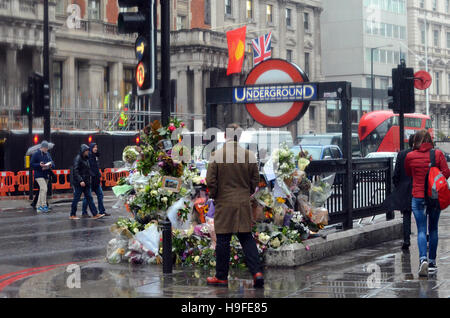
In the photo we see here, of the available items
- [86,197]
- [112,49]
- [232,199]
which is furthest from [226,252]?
[112,49]

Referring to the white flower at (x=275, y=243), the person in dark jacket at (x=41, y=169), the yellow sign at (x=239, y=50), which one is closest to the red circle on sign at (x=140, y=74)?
the white flower at (x=275, y=243)

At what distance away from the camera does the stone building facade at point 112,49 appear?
35094 millimetres

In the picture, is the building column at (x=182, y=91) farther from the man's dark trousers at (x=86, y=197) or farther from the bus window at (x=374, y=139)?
the man's dark trousers at (x=86, y=197)

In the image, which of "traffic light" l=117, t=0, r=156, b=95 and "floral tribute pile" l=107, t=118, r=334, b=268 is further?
"floral tribute pile" l=107, t=118, r=334, b=268

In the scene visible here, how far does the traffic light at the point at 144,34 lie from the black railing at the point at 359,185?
2850 mm

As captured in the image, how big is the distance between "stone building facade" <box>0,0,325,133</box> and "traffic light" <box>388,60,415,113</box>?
50.4 feet

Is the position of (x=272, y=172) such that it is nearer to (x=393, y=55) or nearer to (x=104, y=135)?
(x=104, y=135)

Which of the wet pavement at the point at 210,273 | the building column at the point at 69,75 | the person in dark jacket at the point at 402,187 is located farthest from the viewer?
the building column at the point at 69,75

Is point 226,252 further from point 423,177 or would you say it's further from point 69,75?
point 69,75

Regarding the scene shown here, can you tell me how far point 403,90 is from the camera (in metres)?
14.8

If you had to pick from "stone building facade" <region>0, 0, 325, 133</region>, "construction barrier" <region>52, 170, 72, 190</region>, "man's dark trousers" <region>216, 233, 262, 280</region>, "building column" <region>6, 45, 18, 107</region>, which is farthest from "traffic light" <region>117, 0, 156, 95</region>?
"building column" <region>6, 45, 18, 107</region>

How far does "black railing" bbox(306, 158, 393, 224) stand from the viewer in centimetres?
1134

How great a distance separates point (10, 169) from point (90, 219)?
1054 centimetres

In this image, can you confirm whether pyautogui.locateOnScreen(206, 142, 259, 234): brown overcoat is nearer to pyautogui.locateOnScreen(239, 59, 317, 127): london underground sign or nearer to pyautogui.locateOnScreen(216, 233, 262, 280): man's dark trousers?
pyautogui.locateOnScreen(216, 233, 262, 280): man's dark trousers
